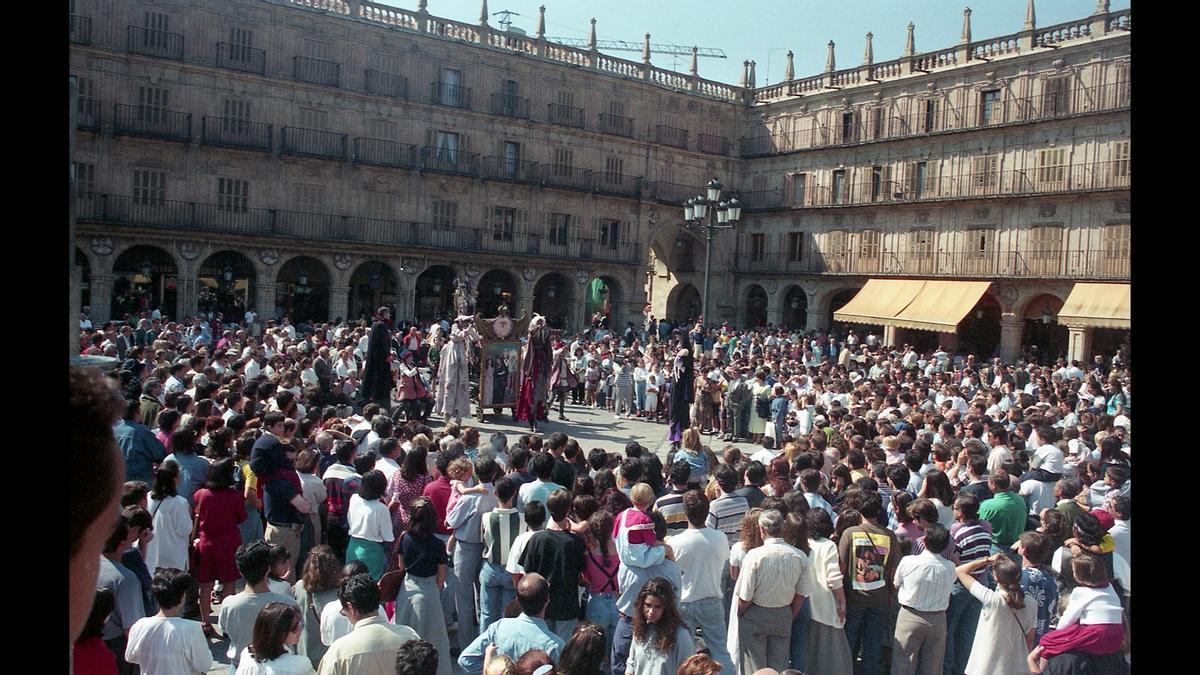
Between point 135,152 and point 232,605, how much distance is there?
30.8 metres

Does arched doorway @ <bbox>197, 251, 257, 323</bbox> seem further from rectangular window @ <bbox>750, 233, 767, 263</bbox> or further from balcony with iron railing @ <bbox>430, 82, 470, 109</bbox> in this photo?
rectangular window @ <bbox>750, 233, 767, 263</bbox>

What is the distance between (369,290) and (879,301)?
2247 centimetres

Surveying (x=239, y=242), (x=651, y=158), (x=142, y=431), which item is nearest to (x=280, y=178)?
(x=239, y=242)

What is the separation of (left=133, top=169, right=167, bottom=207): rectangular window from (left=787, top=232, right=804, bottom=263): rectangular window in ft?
90.8

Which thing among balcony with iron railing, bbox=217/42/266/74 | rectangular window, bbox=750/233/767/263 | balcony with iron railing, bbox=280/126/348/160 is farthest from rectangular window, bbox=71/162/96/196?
rectangular window, bbox=750/233/767/263

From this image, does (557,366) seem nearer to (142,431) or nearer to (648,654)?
(142,431)

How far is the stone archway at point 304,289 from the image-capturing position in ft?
116

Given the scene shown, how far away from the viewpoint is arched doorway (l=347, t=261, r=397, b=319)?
122 ft

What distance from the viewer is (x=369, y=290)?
3756 cm

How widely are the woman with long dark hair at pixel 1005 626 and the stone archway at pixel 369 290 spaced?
3360 centimetres

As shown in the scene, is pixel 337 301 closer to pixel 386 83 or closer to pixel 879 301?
pixel 386 83

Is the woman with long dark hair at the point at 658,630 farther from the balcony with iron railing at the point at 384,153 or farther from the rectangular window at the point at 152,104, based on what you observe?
the balcony with iron railing at the point at 384,153

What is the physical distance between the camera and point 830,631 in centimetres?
621

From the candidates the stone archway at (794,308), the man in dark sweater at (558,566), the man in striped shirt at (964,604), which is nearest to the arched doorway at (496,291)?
the stone archway at (794,308)
